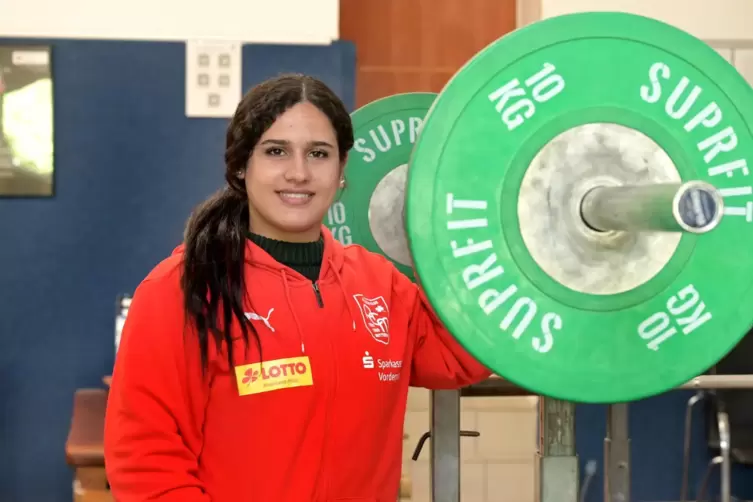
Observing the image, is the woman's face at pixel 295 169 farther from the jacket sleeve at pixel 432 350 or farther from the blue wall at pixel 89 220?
the blue wall at pixel 89 220

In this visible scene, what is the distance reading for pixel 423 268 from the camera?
35.7 inches

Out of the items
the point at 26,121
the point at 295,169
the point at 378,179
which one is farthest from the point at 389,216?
the point at 26,121

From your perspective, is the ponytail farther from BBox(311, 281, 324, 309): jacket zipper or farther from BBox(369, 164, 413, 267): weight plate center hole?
BBox(369, 164, 413, 267): weight plate center hole

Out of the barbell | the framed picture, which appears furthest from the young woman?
the framed picture

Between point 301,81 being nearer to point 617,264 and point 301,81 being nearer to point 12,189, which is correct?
point 617,264

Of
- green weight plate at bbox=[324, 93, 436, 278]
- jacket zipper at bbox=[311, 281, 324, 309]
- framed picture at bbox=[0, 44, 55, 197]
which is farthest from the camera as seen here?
framed picture at bbox=[0, 44, 55, 197]

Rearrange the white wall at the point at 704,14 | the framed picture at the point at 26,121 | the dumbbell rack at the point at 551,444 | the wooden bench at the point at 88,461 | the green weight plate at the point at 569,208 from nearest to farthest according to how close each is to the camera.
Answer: the green weight plate at the point at 569,208
the dumbbell rack at the point at 551,444
the wooden bench at the point at 88,461
the framed picture at the point at 26,121
the white wall at the point at 704,14

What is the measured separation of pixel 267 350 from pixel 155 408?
159mm

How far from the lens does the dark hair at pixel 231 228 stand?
117cm

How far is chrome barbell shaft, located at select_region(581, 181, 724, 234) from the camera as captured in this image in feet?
2.43

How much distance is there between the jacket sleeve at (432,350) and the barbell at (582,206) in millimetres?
405

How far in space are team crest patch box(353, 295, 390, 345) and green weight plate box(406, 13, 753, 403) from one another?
0.38 metres

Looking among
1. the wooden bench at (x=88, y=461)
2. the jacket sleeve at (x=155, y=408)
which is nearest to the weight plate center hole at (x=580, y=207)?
the jacket sleeve at (x=155, y=408)

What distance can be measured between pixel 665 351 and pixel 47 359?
258 centimetres
